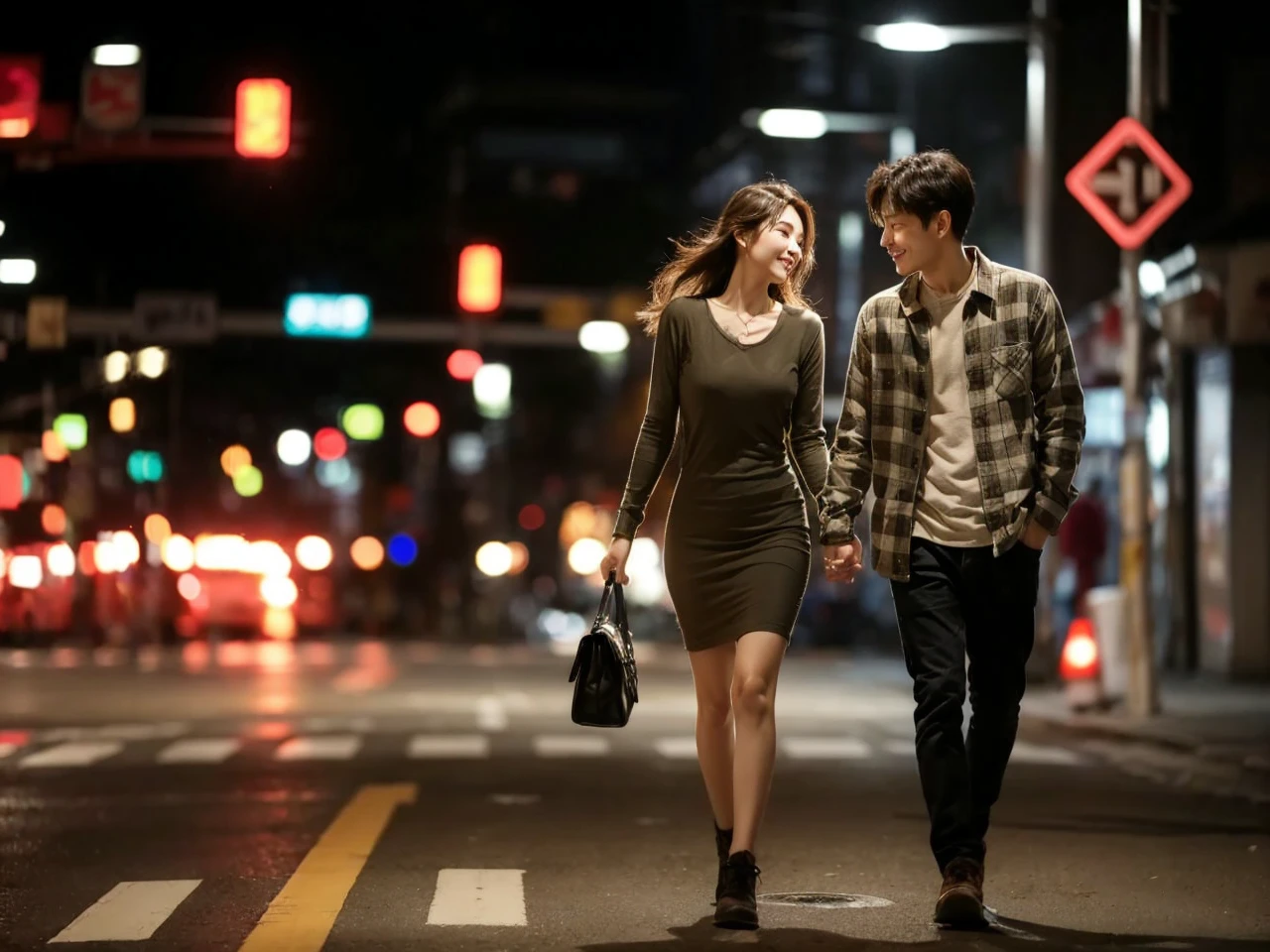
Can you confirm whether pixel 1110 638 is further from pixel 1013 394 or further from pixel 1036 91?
pixel 1013 394

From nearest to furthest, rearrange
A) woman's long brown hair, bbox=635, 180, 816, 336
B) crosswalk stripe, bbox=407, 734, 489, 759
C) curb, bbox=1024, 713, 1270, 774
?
woman's long brown hair, bbox=635, 180, 816, 336
curb, bbox=1024, 713, 1270, 774
crosswalk stripe, bbox=407, 734, 489, 759

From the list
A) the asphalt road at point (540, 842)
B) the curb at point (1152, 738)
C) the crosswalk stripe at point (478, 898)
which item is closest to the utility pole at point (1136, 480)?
the curb at point (1152, 738)

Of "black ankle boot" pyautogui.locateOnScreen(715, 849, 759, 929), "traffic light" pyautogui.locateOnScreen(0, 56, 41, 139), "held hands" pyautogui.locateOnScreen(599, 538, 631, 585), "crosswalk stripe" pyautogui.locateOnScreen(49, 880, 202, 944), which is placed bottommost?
"crosswalk stripe" pyautogui.locateOnScreen(49, 880, 202, 944)

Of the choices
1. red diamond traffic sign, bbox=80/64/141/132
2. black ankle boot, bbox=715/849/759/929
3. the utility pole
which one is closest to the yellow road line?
black ankle boot, bbox=715/849/759/929

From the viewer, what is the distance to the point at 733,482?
24.3 feet

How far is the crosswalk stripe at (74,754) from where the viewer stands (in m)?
14.6

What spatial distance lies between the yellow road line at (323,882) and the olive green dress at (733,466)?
4.72 ft

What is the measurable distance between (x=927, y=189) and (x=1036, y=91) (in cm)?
1673

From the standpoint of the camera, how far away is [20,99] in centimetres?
2105

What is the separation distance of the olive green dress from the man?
0.48 feet

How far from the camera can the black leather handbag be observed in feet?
23.9

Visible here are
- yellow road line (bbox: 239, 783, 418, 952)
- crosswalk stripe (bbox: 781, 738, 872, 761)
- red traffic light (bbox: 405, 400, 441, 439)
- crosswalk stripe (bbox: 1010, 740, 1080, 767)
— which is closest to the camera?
yellow road line (bbox: 239, 783, 418, 952)

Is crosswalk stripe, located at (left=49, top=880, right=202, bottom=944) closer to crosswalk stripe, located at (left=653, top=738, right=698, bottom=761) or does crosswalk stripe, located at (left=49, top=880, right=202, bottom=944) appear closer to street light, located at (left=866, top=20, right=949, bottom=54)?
crosswalk stripe, located at (left=653, top=738, right=698, bottom=761)

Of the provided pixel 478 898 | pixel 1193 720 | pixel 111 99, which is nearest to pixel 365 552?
pixel 111 99
